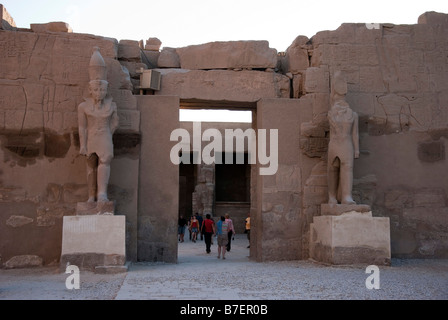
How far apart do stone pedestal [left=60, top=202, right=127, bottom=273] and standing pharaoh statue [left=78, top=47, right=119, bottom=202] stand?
0.37m

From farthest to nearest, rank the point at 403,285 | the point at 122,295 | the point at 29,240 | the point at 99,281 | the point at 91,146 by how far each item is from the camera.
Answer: the point at 29,240, the point at 91,146, the point at 99,281, the point at 403,285, the point at 122,295

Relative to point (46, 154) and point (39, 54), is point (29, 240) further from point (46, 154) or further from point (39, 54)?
point (39, 54)

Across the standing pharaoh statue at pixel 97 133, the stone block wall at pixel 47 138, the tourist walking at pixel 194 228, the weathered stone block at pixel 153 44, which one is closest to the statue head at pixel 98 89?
the standing pharaoh statue at pixel 97 133

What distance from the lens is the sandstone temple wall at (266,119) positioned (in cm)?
759

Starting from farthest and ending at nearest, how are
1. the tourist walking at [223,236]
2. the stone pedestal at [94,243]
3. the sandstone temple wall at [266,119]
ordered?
1. the tourist walking at [223,236]
2. the sandstone temple wall at [266,119]
3. the stone pedestal at [94,243]

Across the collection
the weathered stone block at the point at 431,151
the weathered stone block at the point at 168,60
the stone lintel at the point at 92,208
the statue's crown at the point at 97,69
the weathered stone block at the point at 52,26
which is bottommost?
the stone lintel at the point at 92,208

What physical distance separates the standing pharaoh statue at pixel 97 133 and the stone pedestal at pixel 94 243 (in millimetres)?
367

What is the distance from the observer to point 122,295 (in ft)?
15.6

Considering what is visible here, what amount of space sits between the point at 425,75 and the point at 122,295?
20.2 feet

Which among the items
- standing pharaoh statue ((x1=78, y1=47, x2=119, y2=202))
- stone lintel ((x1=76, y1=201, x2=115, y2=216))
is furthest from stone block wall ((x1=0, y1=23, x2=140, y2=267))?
stone lintel ((x1=76, y1=201, x2=115, y2=216))

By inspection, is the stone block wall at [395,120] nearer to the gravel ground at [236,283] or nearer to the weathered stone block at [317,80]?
the weathered stone block at [317,80]

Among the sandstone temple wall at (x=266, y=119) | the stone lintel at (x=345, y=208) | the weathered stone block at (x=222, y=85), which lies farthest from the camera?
the weathered stone block at (x=222, y=85)

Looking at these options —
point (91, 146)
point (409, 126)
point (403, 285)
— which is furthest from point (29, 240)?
point (409, 126)

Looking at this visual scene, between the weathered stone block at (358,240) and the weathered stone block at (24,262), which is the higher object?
the weathered stone block at (358,240)
